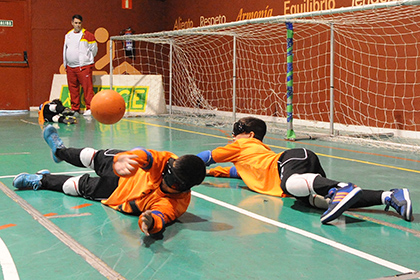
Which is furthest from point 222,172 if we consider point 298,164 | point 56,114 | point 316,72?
point 56,114

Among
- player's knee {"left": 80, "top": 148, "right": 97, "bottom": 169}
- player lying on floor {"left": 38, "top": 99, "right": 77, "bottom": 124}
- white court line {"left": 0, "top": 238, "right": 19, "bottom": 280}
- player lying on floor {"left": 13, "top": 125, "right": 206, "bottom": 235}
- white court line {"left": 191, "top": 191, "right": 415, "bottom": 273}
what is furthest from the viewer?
player lying on floor {"left": 38, "top": 99, "right": 77, "bottom": 124}

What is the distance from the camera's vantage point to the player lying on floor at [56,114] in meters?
12.4

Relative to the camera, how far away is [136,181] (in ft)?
14.4

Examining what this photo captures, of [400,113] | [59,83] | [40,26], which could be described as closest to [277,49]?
[400,113]

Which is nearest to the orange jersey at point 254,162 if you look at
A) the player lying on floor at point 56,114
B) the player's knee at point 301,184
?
the player's knee at point 301,184

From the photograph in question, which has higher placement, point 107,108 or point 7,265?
point 107,108

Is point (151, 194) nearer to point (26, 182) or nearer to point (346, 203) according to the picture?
point (346, 203)

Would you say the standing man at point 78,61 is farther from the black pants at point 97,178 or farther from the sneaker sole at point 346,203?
the sneaker sole at point 346,203

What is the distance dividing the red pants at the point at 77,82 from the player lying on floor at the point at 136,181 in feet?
33.3

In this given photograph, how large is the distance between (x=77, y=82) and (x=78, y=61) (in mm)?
616

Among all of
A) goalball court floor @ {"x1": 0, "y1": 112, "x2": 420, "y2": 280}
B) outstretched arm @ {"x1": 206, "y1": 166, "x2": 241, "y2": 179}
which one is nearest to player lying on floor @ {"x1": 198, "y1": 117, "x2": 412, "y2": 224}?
goalball court floor @ {"x1": 0, "y1": 112, "x2": 420, "y2": 280}

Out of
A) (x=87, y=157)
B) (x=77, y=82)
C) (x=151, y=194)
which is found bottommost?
(x=151, y=194)

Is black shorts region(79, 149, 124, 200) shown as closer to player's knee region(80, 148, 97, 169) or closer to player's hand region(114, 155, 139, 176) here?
player's knee region(80, 148, 97, 169)

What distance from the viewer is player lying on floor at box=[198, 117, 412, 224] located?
428 cm
